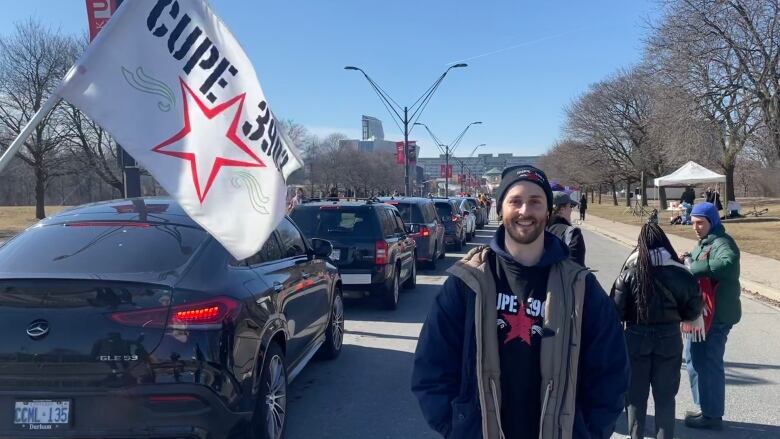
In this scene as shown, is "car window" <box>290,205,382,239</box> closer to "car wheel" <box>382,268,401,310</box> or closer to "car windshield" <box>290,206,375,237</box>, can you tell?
"car windshield" <box>290,206,375,237</box>

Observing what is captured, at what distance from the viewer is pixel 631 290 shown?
4027 mm

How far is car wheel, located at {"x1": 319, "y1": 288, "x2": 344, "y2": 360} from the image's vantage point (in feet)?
22.1

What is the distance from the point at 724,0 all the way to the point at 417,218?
16191 mm

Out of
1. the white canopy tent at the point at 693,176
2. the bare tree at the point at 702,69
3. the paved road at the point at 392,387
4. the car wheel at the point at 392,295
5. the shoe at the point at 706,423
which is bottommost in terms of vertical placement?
the paved road at the point at 392,387

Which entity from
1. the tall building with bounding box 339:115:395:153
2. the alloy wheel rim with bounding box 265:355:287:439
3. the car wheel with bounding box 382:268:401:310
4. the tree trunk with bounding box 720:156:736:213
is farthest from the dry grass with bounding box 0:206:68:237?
the tall building with bounding box 339:115:395:153

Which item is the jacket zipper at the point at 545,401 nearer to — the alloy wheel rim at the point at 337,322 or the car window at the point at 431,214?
the alloy wheel rim at the point at 337,322

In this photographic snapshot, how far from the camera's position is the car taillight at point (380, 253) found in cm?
925

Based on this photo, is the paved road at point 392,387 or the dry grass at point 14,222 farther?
the dry grass at point 14,222

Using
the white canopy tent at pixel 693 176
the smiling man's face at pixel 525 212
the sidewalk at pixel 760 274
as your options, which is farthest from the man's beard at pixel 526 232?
the white canopy tent at pixel 693 176

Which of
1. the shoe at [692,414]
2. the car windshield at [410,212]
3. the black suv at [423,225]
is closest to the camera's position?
the shoe at [692,414]

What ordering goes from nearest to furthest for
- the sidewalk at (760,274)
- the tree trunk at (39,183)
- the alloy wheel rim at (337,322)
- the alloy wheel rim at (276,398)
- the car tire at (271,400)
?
the car tire at (271,400)
the alloy wheel rim at (276,398)
the alloy wheel rim at (337,322)
the sidewalk at (760,274)
the tree trunk at (39,183)

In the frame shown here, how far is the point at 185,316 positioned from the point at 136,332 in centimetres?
27

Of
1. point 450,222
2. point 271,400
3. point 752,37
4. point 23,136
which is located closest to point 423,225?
point 450,222

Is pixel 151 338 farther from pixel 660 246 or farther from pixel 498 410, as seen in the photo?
pixel 660 246
